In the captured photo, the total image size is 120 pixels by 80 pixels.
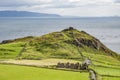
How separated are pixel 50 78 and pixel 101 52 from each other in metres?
59.9

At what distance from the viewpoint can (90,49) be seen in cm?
10006

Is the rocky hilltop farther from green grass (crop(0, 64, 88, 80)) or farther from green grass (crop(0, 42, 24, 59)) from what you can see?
green grass (crop(0, 64, 88, 80))

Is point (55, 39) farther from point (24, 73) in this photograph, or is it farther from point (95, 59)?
point (24, 73)

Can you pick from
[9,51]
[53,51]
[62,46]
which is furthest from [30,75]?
[62,46]

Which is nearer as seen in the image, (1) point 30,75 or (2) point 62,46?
(1) point 30,75

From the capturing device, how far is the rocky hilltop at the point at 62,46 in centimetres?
8550

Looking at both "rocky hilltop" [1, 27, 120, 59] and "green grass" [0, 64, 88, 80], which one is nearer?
"green grass" [0, 64, 88, 80]

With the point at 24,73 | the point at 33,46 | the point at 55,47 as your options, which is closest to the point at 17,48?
the point at 33,46

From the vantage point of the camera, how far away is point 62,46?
92.9 meters

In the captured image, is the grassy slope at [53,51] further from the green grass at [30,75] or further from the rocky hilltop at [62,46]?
the green grass at [30,75]

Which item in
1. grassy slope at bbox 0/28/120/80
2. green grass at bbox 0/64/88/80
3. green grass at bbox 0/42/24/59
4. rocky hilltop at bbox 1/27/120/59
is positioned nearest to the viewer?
green grass at bbox 0/64/88/80

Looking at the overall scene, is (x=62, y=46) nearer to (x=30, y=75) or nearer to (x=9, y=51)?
(x=9, y=51)

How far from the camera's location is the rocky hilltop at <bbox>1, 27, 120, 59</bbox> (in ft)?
281

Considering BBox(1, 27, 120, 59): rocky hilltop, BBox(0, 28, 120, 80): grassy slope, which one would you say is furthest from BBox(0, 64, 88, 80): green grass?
BBox(1, 27, 120, 59): rocky hilltop
